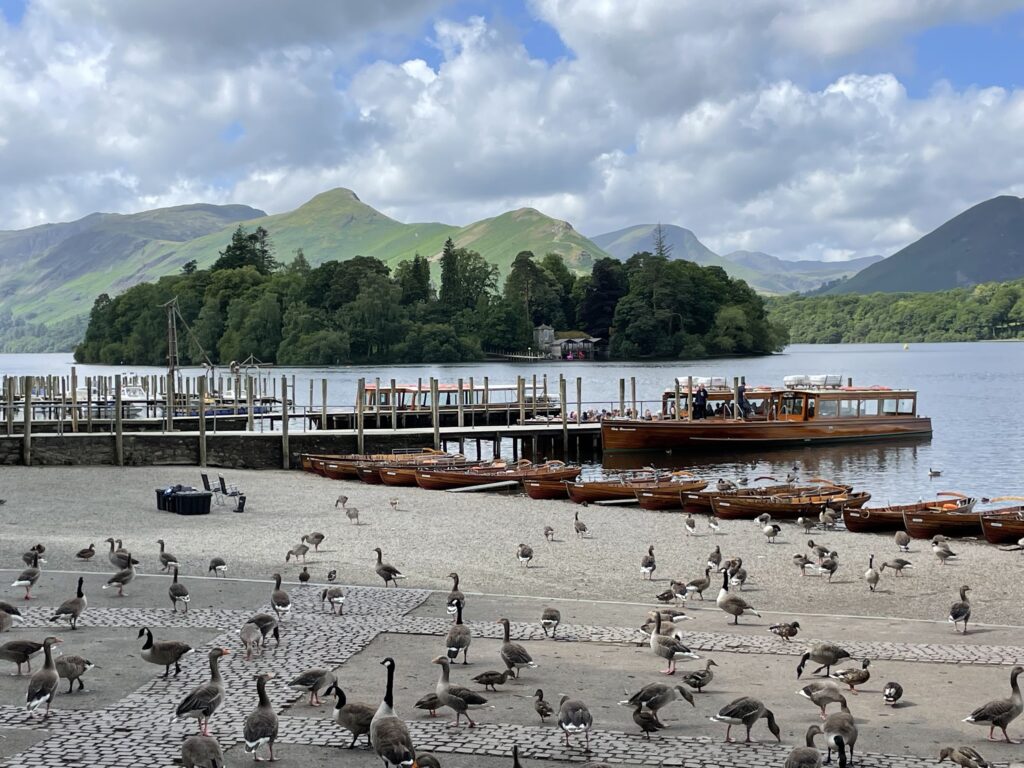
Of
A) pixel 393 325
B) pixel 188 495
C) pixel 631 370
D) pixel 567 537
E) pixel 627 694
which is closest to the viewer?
pixel 627 694

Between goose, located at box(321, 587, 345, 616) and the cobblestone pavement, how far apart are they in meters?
0.37

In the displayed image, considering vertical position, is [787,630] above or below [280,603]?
below

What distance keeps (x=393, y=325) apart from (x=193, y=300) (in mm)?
36915

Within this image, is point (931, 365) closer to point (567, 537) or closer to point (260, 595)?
point (567, 537)

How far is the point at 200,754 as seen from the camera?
9.98 metres

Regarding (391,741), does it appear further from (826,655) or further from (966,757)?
(826,655)

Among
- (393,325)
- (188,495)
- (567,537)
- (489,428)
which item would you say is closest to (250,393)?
(489,428)

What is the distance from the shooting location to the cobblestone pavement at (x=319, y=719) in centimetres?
1092

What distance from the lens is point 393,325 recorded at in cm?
16588

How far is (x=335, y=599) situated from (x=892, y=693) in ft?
28.1

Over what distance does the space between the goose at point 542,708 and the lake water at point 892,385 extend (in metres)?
33.4

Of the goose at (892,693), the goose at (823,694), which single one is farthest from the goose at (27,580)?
the goose at (892,693)

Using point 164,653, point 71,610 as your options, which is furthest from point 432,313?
point 164,653

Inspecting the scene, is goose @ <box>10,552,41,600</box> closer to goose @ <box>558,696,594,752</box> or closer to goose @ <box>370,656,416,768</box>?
goose @ <box>370,656,416,768</box>
